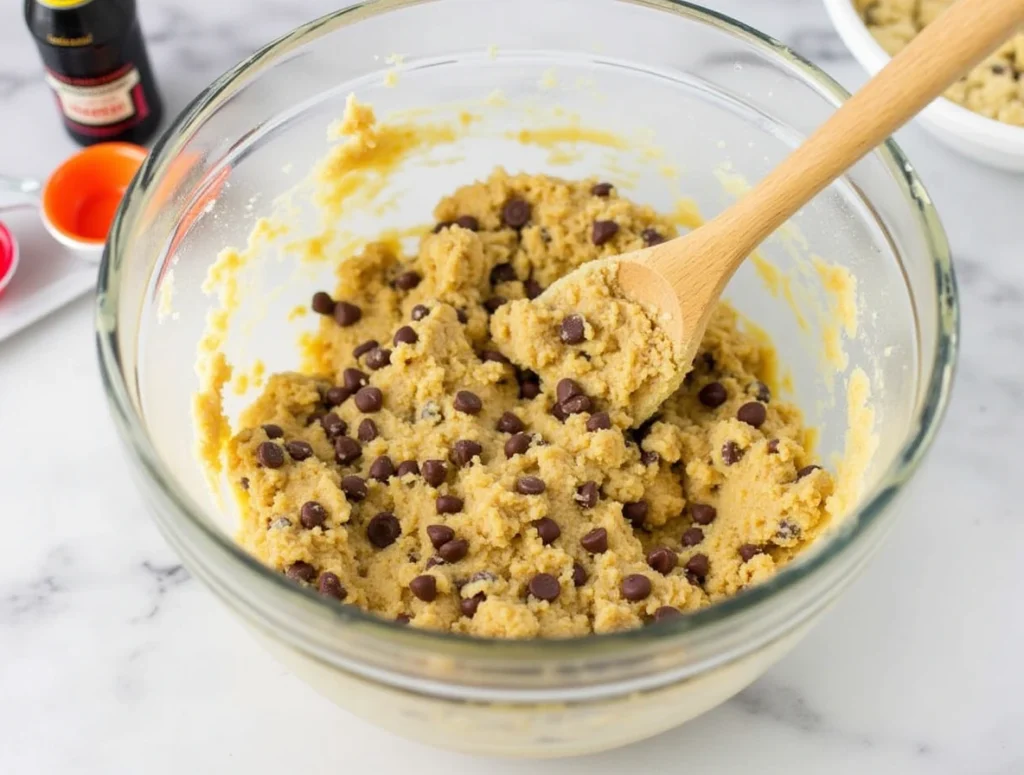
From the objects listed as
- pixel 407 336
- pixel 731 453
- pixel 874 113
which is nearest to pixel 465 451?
pixel 407 336

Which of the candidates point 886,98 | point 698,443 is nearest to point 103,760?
point 698,443

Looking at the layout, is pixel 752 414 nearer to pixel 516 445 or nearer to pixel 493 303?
pixel 516 445

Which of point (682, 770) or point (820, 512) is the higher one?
point (820, 512)

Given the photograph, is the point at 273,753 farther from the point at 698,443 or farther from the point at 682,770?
the point at 698,443

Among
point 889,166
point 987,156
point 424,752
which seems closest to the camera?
point 889,166

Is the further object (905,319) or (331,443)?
(331,443)

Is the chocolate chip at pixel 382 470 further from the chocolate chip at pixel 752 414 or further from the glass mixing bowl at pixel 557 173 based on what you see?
the chocolate chip at pixel 752 414

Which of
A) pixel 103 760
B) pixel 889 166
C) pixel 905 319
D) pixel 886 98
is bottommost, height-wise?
pixel 103 760
